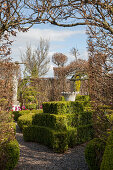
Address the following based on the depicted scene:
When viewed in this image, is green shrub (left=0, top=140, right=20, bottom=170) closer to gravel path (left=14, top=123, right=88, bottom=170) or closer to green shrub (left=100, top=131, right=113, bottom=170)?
gravel path (left=14, top=123, right=88, bottom=170)

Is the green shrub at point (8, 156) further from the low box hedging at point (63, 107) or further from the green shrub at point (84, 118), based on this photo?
the green shrub at point (84, 118)

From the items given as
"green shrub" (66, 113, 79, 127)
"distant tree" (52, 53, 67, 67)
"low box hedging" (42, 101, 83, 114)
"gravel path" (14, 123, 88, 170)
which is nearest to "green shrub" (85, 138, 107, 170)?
"gravel path" (14, 123, 88, 170)

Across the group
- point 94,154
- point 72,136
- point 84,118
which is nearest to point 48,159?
point 72,136

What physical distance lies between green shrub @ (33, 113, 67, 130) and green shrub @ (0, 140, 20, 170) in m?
1.84

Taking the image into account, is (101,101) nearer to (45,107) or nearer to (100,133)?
(100,133)

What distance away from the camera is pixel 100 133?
4.05 m

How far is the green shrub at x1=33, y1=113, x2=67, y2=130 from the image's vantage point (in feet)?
18.6

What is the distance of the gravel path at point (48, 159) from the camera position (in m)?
4.52

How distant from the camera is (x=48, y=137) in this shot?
5.84m

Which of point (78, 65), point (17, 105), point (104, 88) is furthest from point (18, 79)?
point (104, 88)

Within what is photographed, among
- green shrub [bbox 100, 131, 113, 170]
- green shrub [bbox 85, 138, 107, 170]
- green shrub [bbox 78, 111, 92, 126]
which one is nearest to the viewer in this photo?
green shrub [bbox 100, 131, 113, 170]

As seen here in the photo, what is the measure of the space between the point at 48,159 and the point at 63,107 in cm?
166

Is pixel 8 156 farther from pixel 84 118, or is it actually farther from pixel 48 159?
pixel 84 118

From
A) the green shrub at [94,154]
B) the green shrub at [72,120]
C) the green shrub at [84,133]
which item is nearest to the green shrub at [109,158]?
the green shrub at [94,154]
